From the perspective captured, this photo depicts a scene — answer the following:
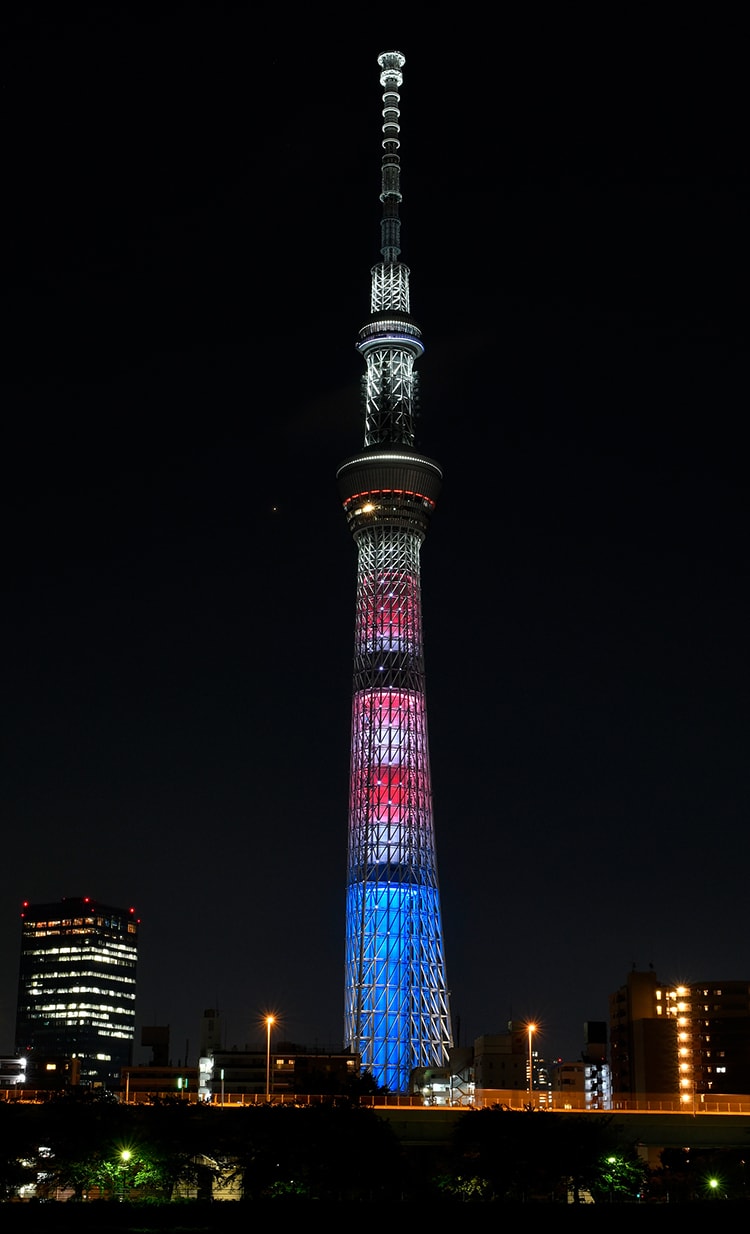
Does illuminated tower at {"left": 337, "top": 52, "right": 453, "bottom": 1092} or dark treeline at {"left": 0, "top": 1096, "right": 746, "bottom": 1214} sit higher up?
illuminated tower at {"left": 337, "top": 52, "right": 453, "bottom": 1092}

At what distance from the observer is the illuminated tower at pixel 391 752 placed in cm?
15875

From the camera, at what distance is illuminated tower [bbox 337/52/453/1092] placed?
158750 millimetres

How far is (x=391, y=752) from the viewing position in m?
164

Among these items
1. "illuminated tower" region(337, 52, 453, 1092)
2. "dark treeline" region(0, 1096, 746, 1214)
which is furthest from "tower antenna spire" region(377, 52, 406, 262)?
"dark treeline" region(0, 1096, 746, 1214)

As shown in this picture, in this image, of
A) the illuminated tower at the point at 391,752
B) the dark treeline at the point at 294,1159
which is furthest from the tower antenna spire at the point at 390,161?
the dark treeline at the point at 294,1159

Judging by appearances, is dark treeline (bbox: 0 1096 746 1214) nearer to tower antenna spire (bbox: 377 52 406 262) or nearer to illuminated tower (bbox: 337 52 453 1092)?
illuminated tower (bbox: 337 52 453 1092)

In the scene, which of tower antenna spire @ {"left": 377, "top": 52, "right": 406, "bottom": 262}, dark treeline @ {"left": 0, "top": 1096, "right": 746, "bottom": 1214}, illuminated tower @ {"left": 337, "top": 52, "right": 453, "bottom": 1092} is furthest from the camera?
tower antenna spire @ {"left": 377, "top": 52, "right": 406, "bottom": 262}

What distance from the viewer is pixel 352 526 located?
174 meters

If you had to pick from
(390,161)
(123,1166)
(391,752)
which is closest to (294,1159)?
(123,1166)

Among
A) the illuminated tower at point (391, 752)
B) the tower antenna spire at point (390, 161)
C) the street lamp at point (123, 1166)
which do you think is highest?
the tower antenna spire at point (390, 161)

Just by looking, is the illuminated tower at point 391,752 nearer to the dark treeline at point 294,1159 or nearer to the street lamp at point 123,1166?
the dark treeline at point 294,1159

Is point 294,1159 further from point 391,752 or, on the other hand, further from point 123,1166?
point 391,752

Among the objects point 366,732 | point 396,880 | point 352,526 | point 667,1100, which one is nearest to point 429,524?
point 352,526

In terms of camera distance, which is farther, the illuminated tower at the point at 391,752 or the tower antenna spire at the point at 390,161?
the tower antenna spire at the point at 390,161
